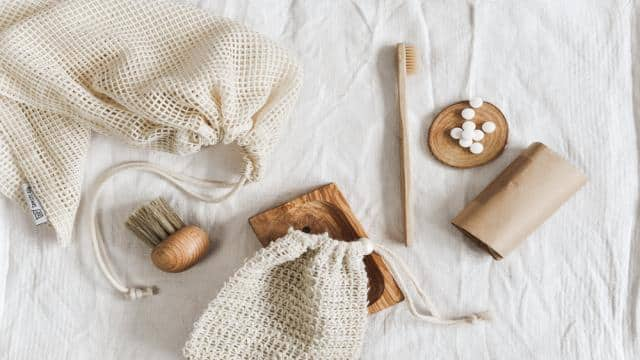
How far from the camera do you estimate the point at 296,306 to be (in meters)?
0.74

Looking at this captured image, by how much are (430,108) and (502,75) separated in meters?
0.10

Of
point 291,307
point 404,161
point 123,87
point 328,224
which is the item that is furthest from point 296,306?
point 123,87

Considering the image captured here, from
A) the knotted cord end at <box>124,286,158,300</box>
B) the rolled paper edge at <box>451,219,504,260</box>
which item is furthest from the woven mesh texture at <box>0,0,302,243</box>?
the rolled paper edge at <box>451,219,504,260</box>

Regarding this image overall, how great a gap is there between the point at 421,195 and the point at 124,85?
15.1 inches

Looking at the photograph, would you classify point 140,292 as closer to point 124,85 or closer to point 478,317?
point 124,85

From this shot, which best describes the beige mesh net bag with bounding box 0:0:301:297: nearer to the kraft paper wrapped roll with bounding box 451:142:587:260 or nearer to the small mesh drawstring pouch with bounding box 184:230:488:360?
the small mesh drawstring pouch with bounding box 184:230:488:360

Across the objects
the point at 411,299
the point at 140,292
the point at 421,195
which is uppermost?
the point at 421,195

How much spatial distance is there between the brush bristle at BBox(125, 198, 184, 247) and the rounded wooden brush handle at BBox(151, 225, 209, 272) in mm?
14

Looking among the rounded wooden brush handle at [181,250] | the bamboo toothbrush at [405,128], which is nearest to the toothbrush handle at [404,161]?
the bamboo toothbrush at [405,128]

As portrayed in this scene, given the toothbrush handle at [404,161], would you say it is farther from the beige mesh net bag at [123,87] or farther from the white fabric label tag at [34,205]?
the white fabric label tag at [34,205]

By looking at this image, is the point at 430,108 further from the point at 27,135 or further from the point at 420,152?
the point at 27,135

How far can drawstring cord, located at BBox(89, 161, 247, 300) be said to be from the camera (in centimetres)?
77

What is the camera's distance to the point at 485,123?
2.48ft

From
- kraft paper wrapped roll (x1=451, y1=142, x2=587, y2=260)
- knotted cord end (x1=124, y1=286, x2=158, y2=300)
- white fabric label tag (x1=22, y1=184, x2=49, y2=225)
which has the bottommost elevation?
knotted cord end (x1=124, y1=286, x2=158, y2=300)
